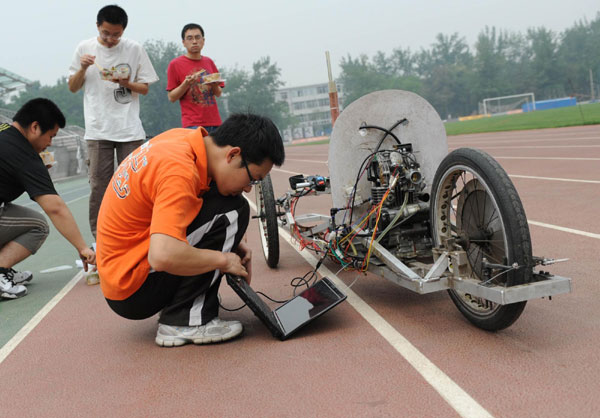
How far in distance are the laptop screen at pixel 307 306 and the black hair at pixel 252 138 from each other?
3.24 feet

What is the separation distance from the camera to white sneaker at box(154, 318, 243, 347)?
11.5ft

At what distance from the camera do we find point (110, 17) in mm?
5855

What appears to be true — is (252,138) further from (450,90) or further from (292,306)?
(450,90)

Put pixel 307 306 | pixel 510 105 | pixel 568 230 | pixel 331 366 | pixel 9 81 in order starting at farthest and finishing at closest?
pixel 510 105 < pixel 9 81 < pixel 568 230 < pixel 307 306 < pixel 331 366

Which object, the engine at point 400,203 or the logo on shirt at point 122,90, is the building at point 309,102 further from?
the engine at point 400,203

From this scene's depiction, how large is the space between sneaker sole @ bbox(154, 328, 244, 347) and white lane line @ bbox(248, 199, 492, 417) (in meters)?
0.86

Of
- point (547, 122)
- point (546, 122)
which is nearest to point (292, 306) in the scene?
point (547, 122)

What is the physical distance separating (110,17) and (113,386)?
4117mm

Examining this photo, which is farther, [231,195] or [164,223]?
[231,195]

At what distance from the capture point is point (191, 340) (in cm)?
355

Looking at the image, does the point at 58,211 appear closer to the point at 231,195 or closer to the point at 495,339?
the point at 231,195

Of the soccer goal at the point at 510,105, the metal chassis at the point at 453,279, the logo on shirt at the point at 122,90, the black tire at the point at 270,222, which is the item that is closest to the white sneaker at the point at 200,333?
the metal chassis at the point at 453,279

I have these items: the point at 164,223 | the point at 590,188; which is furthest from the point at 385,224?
the point at 590,188

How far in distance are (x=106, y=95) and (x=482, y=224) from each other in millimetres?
4353
